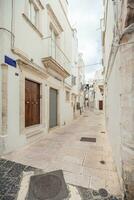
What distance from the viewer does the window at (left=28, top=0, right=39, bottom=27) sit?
20.2ft

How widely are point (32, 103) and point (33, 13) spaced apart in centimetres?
411

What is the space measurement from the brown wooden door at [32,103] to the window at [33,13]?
2.86 m

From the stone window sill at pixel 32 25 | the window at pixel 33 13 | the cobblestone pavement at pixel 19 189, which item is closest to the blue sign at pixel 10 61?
the stone window sill at pixel 32 25

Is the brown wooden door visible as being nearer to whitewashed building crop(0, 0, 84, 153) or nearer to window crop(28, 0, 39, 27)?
whitewashed building crop(0, 0, 84, 153)

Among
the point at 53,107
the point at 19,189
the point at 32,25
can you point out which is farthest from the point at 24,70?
the point at 53,107

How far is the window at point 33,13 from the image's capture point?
617 cm

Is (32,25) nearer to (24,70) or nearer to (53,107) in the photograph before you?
(24,70)

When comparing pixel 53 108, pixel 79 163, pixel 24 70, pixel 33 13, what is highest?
pixel 33 13

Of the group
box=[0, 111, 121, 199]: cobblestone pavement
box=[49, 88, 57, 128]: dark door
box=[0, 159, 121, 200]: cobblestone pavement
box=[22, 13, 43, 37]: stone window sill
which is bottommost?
box=[0, 111, 121, 199]: cobblestone pavement

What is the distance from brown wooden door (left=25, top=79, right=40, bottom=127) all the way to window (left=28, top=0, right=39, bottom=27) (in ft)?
9.37

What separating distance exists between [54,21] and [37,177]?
343 inches

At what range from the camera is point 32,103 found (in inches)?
248

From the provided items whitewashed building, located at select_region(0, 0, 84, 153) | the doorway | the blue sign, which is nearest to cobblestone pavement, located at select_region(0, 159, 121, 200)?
whitewashed building, located at select_region(0, 0, 84, 153)

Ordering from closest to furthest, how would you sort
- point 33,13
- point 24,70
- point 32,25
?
point 24,70
point 32,25
point 33,13
